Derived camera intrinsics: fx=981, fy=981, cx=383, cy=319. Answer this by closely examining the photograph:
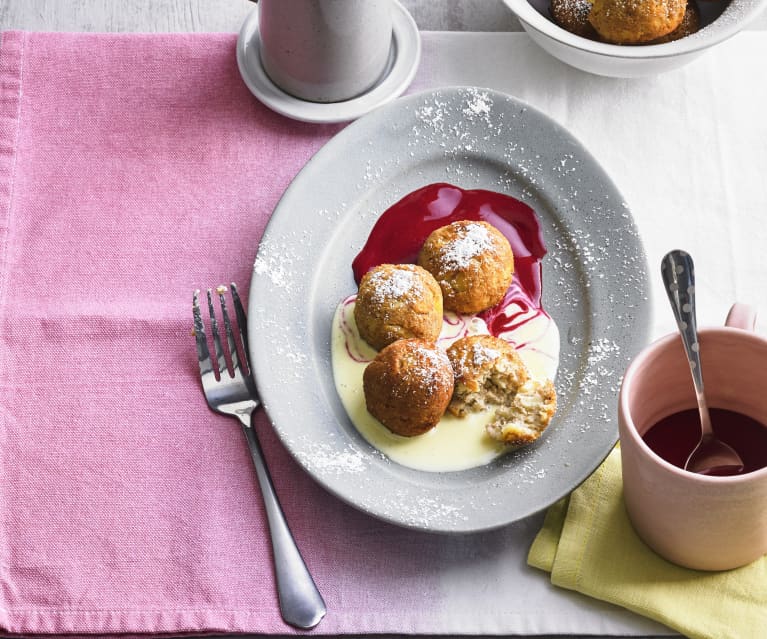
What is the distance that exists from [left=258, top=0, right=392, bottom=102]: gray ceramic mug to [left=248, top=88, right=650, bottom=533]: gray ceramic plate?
0.34ft

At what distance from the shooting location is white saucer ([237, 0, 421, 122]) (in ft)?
4.78

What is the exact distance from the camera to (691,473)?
94cm

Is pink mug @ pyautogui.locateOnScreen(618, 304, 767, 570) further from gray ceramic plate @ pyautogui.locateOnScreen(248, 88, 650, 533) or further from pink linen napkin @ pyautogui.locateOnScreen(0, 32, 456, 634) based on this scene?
pink linen napkin @ pyautogui.locateOnScreen(0, 32, 456, 634)

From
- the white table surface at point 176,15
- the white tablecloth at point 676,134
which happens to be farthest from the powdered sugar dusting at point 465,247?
the white table surface at point 176,15

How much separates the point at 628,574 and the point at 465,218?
518mm

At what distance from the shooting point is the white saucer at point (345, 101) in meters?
1.46

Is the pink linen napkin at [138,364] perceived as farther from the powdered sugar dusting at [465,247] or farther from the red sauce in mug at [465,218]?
the powdered sugar dusting at [465,247]

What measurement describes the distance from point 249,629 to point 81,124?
80 cm

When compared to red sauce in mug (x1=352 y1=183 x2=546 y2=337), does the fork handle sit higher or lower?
lower

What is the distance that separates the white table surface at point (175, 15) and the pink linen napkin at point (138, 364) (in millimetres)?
58

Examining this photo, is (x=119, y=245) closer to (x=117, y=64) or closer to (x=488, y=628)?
(x=117, y=64)

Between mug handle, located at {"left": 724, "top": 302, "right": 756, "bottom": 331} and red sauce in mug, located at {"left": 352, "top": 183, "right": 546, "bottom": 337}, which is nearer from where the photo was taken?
mug handle, located at {"left": 724, "top": 302, "right": 756, "bottom": 331}

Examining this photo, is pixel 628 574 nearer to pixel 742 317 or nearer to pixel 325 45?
pixel 742 317

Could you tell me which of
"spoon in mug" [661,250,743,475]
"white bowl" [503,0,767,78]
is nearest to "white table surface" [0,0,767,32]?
"white bowl" [503,0,767,78]
